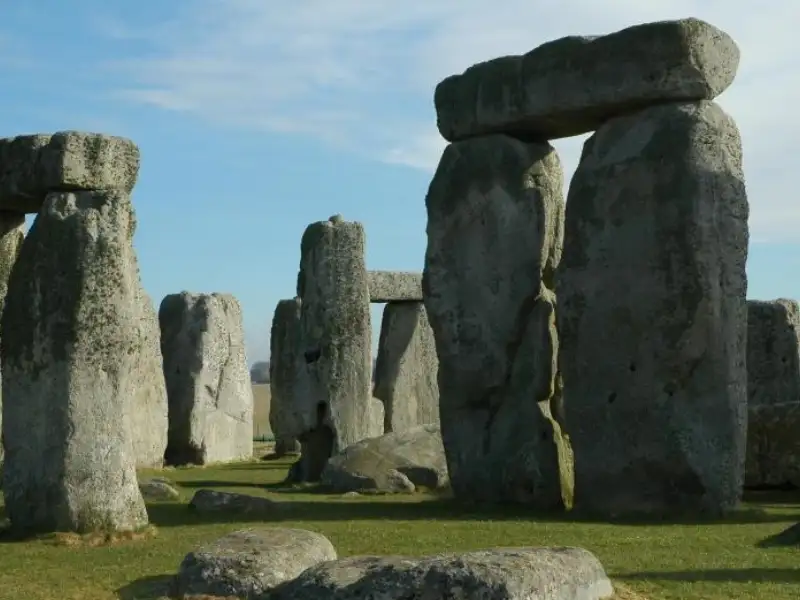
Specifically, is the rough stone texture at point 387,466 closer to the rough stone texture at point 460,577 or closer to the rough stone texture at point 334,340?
the rough stone texture at point 334,340

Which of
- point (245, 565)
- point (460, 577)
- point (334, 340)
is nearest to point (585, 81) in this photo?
point (334, 340)

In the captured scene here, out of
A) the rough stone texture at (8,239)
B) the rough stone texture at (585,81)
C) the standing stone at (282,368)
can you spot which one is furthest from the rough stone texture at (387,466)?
the standing stone at (282,368)

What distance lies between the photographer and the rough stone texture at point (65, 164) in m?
10.9

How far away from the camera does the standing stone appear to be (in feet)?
80.6

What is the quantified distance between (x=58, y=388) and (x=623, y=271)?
5.08 metres

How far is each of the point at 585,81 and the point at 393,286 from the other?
Result: 11772 millimetres

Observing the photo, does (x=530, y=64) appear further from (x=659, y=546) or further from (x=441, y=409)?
(x=659, y=546)

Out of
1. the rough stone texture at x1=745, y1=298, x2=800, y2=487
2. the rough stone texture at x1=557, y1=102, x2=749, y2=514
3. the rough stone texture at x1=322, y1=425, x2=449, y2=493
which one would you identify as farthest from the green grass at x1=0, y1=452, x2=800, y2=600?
the rough stone texture at x1=745, y1=298, x2=800, y2=487

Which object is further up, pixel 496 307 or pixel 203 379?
pixel 496 307

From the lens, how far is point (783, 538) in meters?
10.3

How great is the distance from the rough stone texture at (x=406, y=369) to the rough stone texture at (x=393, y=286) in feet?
1.49

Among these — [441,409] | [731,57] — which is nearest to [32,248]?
[441,409]

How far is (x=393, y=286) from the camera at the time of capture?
24.7 m

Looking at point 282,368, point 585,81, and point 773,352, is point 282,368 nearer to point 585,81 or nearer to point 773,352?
point 773,352
